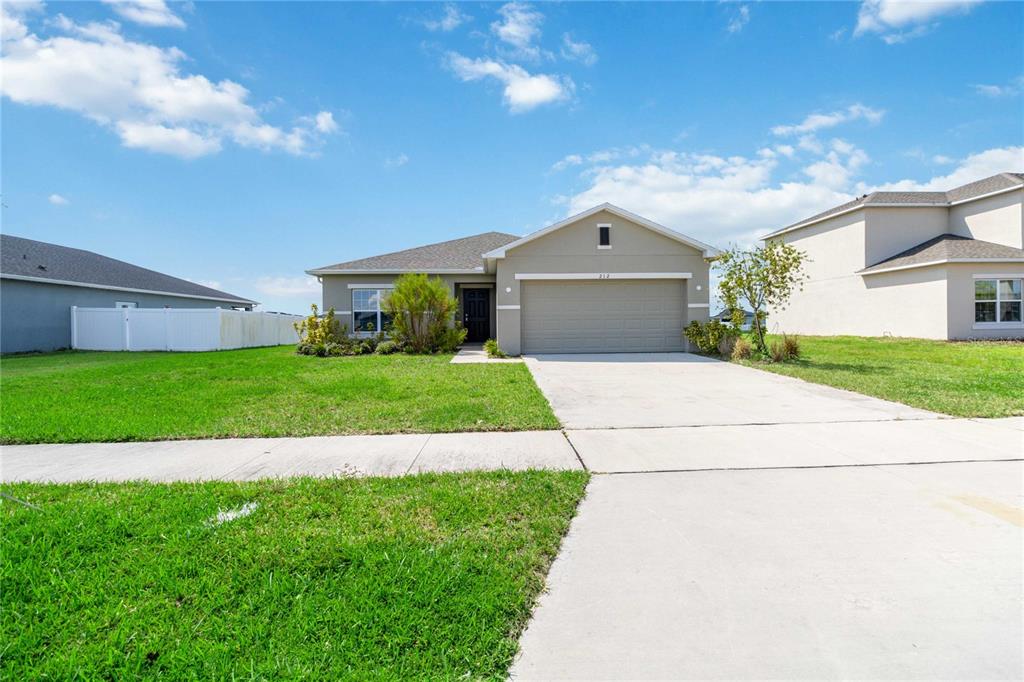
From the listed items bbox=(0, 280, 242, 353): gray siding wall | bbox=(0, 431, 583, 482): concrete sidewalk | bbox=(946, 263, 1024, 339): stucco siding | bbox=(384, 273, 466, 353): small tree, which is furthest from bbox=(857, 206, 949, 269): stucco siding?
bbox=(0, 280, 242, 353): gray siding wall

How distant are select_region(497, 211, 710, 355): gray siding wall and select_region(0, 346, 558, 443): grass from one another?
3874 millimetres

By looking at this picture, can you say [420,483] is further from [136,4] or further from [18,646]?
[136,4]

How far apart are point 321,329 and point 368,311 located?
253cm

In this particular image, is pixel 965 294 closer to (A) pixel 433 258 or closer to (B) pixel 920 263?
(B) pixel 920 263

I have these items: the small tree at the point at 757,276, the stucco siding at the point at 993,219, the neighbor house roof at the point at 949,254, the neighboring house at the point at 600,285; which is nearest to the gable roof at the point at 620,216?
the neighboring house at the point at 600,285

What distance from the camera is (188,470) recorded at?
4656mm

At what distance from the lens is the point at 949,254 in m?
18.2

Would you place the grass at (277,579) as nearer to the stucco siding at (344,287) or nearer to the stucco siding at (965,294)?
the stucco siding at (344,287)

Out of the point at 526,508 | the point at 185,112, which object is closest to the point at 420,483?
the point at 526,508

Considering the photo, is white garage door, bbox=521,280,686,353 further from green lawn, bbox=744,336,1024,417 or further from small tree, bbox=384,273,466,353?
green lawn, bbox=744,336,1024,417

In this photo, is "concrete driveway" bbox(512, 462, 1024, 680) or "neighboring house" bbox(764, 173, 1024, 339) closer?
"concrete driveway" bbox(512, 462, 1024, 680)

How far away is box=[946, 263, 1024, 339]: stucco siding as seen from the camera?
1822 cm

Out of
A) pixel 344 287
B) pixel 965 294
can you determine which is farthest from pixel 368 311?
pixel 965 294

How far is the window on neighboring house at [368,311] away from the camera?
18688 millimetres
